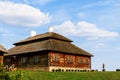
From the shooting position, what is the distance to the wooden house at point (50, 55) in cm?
4445

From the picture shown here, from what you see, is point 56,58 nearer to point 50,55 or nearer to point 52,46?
point 50,55

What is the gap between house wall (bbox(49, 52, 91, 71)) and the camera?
4436 cm

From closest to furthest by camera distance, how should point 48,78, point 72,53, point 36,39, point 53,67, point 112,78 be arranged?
point 48,78, point 112,78, point 53,67, point 72,53, point 36,39

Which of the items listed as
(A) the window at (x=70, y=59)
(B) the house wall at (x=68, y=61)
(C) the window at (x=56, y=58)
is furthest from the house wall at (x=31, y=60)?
(A) the window at (x=70, y=59)

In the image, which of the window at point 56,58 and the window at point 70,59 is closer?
the window at point 56,58

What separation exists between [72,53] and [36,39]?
317 inches

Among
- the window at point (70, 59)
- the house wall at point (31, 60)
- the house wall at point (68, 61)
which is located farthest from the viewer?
the window at point (70, 59)

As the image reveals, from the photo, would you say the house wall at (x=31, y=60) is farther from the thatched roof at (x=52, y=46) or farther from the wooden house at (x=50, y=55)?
the thatched roof at (x=52, y=46)

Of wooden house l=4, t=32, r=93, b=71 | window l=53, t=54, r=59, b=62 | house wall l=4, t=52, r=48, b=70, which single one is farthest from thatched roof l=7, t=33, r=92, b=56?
window l=53, t=54, r=59, b=62

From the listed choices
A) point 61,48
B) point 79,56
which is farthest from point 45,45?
point 79,56

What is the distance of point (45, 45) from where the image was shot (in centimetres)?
4588

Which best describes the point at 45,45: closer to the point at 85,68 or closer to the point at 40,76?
the point at 85,68

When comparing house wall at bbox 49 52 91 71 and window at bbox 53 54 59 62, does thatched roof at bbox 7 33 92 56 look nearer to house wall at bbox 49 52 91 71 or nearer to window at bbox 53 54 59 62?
house wall at bbox 49 52 91 71

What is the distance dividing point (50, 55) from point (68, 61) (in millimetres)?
4923
